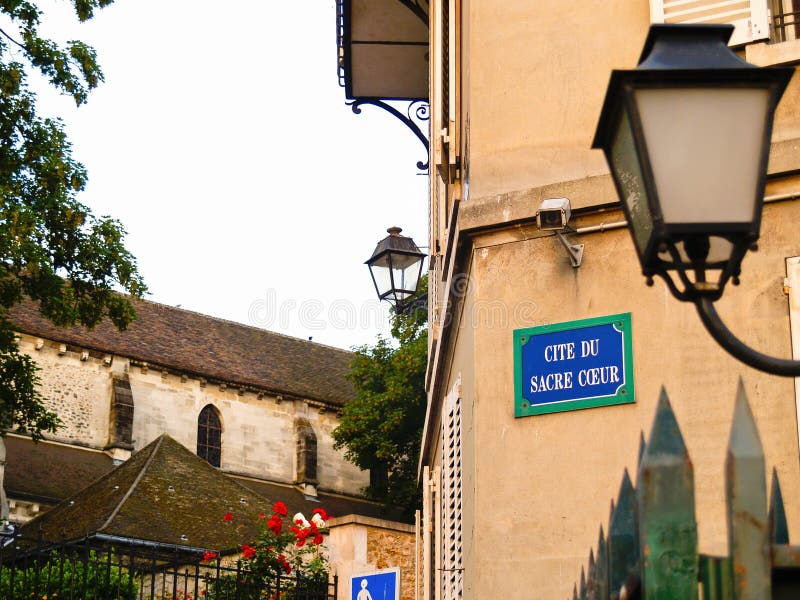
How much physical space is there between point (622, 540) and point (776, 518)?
336 millimetres

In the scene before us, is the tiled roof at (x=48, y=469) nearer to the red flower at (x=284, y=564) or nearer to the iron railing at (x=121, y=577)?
the iron railing at (x=121, y=577)

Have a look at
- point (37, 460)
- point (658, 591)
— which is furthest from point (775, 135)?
point (37, 460)

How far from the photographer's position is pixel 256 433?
46.4 metres

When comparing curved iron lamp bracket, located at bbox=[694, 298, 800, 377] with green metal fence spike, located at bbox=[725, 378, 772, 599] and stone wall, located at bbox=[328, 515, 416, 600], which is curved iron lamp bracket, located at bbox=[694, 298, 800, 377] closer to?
green metal fence spike, located at bbox=[725, 378, 772, 599]

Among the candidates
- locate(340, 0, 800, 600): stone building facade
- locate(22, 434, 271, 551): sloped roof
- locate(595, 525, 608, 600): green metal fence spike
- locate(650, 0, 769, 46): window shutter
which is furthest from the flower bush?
locate(595, 525, 608, 600): green metal fence spike

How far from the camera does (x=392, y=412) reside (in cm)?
3894

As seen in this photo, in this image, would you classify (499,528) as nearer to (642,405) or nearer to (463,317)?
Answer: (642,405)

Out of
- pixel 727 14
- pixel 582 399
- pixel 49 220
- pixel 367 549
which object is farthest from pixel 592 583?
pixel 49 220

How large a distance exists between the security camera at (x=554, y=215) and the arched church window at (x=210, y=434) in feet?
129

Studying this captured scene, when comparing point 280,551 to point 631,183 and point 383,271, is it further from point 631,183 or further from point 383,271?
point 631,183

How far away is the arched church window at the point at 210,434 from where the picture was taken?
45156 millimetres

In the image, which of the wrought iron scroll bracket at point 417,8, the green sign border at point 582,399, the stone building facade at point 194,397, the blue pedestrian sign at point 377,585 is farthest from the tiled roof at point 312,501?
the green sign border at point 582,399

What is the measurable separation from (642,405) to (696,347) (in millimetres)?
376

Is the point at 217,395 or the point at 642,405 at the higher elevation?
the point at 217,395
